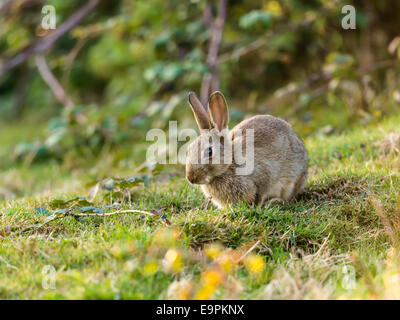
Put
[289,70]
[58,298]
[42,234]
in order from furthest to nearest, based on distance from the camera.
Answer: [289,70], [42,234], [58,298]

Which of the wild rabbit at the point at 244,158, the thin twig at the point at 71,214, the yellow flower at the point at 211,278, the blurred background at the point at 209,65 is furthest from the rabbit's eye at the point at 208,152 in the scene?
the blurred background at the point at 209,65

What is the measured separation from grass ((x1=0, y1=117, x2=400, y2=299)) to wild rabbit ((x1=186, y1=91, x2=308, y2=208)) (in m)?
0.19

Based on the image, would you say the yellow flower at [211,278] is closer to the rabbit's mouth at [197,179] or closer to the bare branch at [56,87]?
the rabbit's mouth at [197,179]

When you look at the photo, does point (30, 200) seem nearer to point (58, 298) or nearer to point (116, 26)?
point (58, 298)

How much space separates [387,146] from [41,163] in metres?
Answer: 5.63

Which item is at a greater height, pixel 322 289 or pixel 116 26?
pixel 116 26

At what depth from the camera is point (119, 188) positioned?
15.6 feet

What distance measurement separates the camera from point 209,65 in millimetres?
6762

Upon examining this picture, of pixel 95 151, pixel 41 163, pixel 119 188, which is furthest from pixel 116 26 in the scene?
pixel 119 188

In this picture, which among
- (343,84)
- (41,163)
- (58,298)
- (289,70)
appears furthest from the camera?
(289,70)

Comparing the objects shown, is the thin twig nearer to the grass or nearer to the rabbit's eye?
the grass

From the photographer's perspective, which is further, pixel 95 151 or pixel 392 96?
pixel 95 151

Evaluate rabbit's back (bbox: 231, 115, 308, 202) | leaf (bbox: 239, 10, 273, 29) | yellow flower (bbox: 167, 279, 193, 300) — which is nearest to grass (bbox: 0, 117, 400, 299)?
yellow flower (bbox: 167, 279, 193, 300)

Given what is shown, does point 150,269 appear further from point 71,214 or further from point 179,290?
point 71,214
